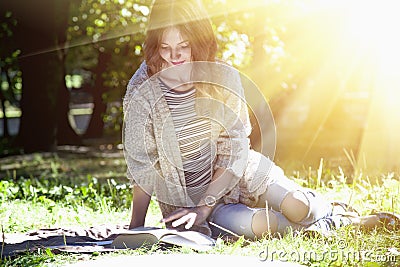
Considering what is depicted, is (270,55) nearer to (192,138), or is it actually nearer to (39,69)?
(39,69)

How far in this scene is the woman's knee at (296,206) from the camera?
16.1 feet

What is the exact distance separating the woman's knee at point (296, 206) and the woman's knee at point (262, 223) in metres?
0.12

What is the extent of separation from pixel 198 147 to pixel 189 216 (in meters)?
0.63

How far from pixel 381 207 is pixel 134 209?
2.12 m

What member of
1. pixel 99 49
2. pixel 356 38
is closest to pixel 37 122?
pixel 99 49

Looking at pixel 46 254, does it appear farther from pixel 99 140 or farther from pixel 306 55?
pixel 99 140

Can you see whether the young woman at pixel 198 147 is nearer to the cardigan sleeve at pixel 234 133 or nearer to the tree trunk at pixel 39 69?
the cardigan sleeve at pixel 234 133

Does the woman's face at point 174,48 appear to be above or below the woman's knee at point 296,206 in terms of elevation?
above

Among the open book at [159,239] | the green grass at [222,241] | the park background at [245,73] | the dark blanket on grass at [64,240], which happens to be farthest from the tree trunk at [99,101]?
the open book at [159,239]

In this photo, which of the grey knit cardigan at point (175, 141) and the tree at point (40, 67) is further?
the tree at point (40, 67)

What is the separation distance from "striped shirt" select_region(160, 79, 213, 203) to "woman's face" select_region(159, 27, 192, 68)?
0.25m

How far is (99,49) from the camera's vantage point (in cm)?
1786

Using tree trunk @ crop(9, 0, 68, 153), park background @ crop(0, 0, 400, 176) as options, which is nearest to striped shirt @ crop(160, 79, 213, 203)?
park background @ crop(0, 0, 400, 176)

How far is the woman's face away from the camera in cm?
491
